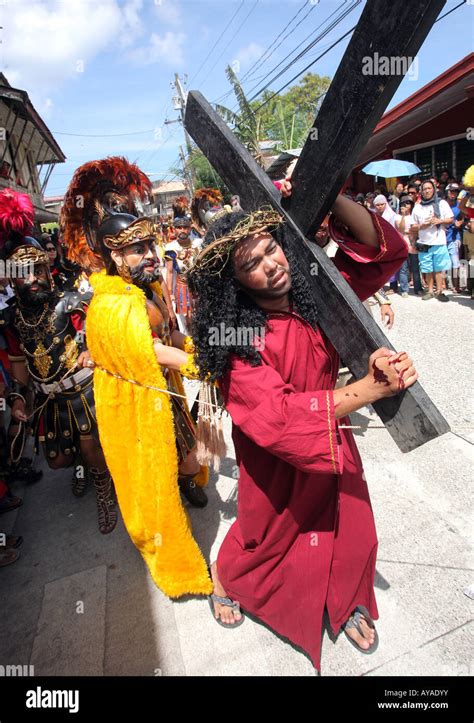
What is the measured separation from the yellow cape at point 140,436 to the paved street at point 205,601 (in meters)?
0.23

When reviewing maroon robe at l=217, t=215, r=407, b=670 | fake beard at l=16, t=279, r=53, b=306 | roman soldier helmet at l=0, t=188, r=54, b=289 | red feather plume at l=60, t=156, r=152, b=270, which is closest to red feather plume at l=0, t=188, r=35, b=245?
roman soldier helmet at l=0, t=188, r=54, b=289

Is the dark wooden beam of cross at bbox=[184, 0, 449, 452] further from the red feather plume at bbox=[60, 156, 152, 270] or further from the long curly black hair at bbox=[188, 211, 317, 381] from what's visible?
the red feather plume at bbox=[60, 156, 152, 270]

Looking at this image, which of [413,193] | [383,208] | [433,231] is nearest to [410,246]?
[433,231]

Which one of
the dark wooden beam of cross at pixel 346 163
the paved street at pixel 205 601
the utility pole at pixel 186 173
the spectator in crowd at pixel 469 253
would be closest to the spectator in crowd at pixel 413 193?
the spectator in crowd at pixel 469 253

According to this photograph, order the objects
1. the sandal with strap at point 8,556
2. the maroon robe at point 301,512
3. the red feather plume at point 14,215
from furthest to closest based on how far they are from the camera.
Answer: the red feather plume at point 14,215 → the sandal with strap at point 8,556 → the maroon robe at point 301,512

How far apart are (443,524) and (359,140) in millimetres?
2202

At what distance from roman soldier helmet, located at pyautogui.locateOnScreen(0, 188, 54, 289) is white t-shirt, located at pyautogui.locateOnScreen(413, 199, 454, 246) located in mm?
6372

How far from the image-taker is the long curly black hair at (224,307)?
5.01ft

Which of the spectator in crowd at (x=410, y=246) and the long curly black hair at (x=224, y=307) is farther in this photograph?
the spectator in crowd at (x=410, y=246)

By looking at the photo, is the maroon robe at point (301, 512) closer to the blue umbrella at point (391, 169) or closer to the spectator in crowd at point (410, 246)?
the spectator in crowd at point (410, 246)

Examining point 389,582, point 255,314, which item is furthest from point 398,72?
point 389,582

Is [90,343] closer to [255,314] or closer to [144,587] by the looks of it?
[255,314]

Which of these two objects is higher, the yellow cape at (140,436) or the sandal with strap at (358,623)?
the yellow cape at (140,436)

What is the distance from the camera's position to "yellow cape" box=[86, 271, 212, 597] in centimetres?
216
